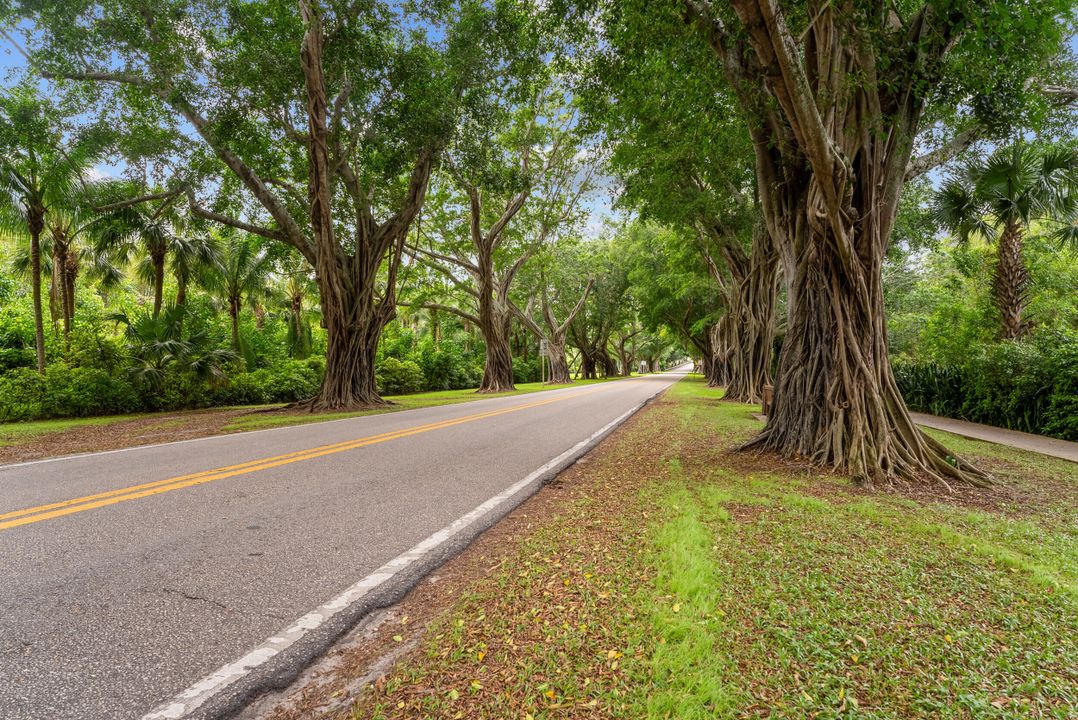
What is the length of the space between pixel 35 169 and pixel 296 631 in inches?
672

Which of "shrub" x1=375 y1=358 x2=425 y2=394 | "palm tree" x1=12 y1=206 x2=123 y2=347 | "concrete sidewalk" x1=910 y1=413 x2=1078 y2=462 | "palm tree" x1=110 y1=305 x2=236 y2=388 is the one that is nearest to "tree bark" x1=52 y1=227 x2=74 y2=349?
"palm tree" x1=12 y1=206 x2=123 y2=347

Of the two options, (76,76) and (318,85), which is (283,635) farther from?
(76,76)

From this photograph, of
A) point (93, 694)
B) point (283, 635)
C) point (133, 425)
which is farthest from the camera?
point (133, 425)

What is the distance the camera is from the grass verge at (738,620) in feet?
6.45

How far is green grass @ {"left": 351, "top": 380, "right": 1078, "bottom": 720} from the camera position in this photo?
6.43 ft

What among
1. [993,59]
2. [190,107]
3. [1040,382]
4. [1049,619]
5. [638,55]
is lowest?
[1049,619]

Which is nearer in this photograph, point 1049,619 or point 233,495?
point 1049,619

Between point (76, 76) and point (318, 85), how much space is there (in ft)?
17.5

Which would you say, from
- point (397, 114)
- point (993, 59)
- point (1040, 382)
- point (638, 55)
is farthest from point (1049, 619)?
point (397, 114)

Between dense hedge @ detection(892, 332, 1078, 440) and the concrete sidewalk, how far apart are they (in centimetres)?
29

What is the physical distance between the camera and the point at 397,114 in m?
13.1

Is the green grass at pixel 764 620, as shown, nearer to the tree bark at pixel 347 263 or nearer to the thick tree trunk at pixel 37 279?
the tree bark at pixel 347 263

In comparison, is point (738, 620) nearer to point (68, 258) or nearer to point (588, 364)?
point (68, 258)

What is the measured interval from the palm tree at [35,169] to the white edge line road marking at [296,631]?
571 inches
